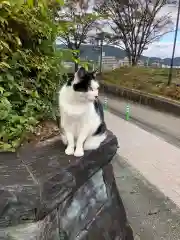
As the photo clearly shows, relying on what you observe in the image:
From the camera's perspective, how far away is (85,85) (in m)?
2.00

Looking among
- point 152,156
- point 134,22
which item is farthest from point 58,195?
point 134,22

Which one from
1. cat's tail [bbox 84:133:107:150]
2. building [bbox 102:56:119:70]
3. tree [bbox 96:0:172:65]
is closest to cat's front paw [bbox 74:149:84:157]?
cat's tail [bbox 84:133:107:150]

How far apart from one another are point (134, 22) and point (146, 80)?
195 inches

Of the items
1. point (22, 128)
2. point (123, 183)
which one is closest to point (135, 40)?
point (123, 183)

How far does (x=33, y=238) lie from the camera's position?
154 cm

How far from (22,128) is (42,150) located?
9.8 inches

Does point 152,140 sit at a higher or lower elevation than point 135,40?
lower

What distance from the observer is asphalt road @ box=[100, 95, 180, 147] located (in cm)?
767

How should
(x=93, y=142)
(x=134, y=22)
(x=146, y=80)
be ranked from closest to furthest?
(x=93, y=142), (x=146, y=80), (x=134, y=22)

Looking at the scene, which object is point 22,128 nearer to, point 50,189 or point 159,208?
point 50,189

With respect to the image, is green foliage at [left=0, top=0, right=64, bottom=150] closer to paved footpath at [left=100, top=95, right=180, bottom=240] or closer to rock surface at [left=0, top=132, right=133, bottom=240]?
rock surface at [left=0, top=132, right=133, bottom=240]

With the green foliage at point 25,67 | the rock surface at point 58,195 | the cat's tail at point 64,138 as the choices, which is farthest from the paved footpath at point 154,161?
the green foliage at point 25,67

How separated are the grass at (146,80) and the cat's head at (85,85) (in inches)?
392

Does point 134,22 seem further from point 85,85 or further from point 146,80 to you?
point 85,85
